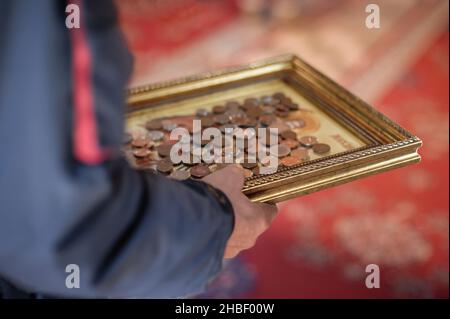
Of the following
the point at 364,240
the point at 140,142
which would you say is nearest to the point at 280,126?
the point at 140,142

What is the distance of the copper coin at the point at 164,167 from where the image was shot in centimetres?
93

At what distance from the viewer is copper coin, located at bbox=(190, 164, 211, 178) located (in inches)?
36.1

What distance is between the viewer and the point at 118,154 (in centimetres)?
57

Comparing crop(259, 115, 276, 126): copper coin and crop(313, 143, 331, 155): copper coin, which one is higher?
crop(259, 115, 276, 126): copper coin

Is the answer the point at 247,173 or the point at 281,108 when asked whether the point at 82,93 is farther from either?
the point at 281,108

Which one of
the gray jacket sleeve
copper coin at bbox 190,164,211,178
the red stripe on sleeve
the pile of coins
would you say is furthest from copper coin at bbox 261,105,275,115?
the red stripe on sleeve

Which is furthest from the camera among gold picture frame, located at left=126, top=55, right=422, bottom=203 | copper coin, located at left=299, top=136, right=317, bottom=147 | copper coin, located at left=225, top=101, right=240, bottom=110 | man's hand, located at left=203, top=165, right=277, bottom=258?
copper coin, located at left=225, top=101, right=240, bottom=110

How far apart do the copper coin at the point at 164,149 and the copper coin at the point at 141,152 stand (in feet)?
0.05

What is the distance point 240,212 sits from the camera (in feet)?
2.60

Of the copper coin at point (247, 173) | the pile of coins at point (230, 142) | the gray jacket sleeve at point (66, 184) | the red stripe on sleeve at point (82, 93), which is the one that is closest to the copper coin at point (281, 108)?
the pile of coins at point (230, 142)

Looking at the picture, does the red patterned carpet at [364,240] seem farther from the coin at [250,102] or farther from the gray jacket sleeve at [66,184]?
the gray jacket sleeve at [66,184]

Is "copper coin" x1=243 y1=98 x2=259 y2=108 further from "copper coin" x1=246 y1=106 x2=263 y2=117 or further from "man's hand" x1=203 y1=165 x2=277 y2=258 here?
"man's hand" x1=203 y1=165 x2=277 y2=258

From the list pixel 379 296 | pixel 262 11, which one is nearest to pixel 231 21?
pixel 262 11

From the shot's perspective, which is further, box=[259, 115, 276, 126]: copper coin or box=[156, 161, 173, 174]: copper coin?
box=[259, 115, 276, 126]: copper coin
